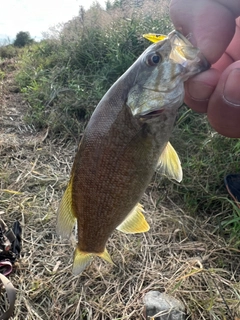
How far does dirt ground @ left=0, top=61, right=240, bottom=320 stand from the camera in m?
1.99

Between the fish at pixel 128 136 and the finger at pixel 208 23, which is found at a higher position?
the finger at pixel 208 23

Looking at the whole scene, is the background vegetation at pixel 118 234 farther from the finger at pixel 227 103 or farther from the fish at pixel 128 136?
the finger at pixel 227 103

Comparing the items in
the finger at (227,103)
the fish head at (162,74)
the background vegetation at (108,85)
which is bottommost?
the background vegetation at (108,85)

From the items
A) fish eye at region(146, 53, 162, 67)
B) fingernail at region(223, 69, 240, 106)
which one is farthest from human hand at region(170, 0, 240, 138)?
fish eye at region(146, 53, 162, 67)

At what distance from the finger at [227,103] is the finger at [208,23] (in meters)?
0.10

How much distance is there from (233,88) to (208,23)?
25 cm

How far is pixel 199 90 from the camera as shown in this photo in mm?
1155

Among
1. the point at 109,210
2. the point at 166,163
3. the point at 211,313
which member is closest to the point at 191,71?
the point at 166,163

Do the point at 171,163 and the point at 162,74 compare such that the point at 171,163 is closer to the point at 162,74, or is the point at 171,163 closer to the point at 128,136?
the point at 128,136

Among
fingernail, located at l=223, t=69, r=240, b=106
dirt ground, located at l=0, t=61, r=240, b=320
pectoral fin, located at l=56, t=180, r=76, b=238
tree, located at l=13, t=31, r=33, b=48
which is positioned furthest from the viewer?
tree, located at l=13, t=31, r=33, b=48

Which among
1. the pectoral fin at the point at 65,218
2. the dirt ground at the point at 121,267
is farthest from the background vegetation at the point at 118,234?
the pectoral fin at the point at 65,218

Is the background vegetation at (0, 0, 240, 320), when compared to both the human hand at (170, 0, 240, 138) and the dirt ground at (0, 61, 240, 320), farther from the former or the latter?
the human hand at (170, 0, 240, 138)

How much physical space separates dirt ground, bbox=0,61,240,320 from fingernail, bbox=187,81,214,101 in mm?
1160

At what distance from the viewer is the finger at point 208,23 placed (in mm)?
1128
